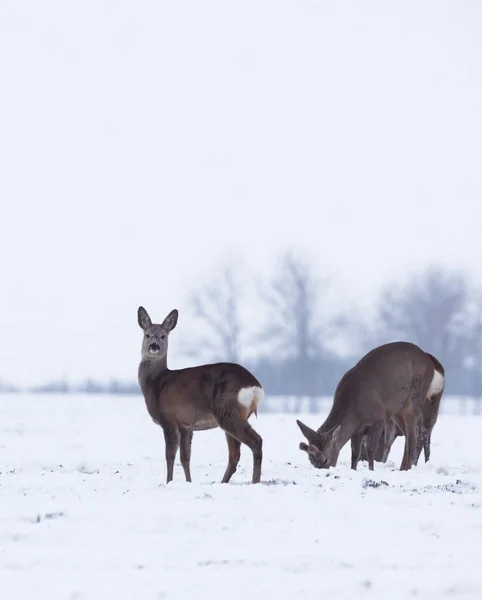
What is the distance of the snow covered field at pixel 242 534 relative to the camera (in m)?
6.50

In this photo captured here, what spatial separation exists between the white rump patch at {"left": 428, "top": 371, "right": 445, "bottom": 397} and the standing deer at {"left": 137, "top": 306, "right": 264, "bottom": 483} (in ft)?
11.9

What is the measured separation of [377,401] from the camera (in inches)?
A: 555

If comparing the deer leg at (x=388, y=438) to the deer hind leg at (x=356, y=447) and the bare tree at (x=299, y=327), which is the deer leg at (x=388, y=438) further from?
the bare tree at (x=299, y=327)

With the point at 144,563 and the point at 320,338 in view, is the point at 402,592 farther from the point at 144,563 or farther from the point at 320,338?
the point at 320,338

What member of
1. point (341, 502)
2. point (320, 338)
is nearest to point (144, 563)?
point (341, 502)

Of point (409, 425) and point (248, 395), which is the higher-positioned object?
point (248, 395)

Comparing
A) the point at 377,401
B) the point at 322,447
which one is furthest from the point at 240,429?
the point at 377,401

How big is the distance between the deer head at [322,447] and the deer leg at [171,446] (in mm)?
1840

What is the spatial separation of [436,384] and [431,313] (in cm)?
4460

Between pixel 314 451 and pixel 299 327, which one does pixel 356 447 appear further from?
pixel 299 327

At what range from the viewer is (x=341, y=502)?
9.76 m

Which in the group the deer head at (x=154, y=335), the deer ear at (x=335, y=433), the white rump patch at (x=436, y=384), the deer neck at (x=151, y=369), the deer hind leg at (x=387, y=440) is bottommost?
the deer hind leg at (x=387, y=440)

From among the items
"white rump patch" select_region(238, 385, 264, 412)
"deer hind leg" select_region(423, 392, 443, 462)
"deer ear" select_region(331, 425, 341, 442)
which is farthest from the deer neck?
"deer hind leg" select_region(423, 392, 443, 462)

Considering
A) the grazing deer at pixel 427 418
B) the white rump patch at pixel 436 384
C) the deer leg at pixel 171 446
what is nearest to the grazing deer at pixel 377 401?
the white rump patch at pixel 436 384
